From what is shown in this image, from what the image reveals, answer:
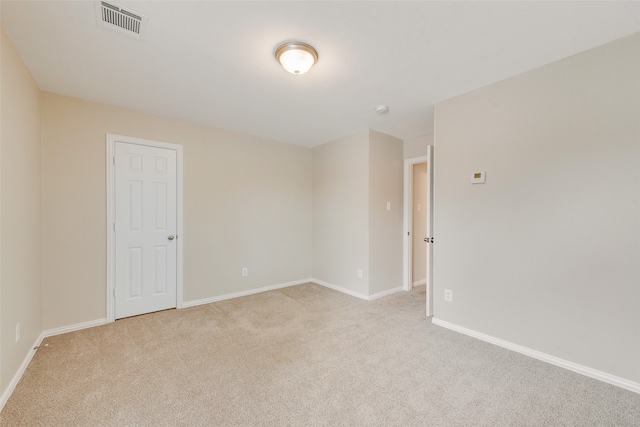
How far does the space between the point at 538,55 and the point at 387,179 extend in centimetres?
220

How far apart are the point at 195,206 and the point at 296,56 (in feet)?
7.98

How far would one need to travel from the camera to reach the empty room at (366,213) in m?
1.65

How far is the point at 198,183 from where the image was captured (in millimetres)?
3551

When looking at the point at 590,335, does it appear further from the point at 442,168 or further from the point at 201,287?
the point at 201,287

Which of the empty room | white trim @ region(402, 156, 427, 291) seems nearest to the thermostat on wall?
the empty room

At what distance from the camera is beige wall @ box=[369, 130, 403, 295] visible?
12.3ft

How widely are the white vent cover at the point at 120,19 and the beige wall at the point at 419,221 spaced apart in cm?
387

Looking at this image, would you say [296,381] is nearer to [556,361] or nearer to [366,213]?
[556,361]

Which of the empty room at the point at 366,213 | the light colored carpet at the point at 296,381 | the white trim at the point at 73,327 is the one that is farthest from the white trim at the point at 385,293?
the white trim at the point at 73,327

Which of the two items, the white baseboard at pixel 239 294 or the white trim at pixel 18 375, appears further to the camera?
the white baseboard at pixel 239 294

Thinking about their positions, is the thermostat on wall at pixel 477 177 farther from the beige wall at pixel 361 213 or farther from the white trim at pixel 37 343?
the white trim at pixel 37 343

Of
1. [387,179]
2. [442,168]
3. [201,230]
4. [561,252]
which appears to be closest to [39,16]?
[201,230]

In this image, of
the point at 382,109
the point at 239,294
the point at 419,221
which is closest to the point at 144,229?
the point at 239,294

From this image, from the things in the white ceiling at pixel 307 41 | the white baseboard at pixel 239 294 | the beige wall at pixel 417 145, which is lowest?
the white baseboard at pixel 239 294
